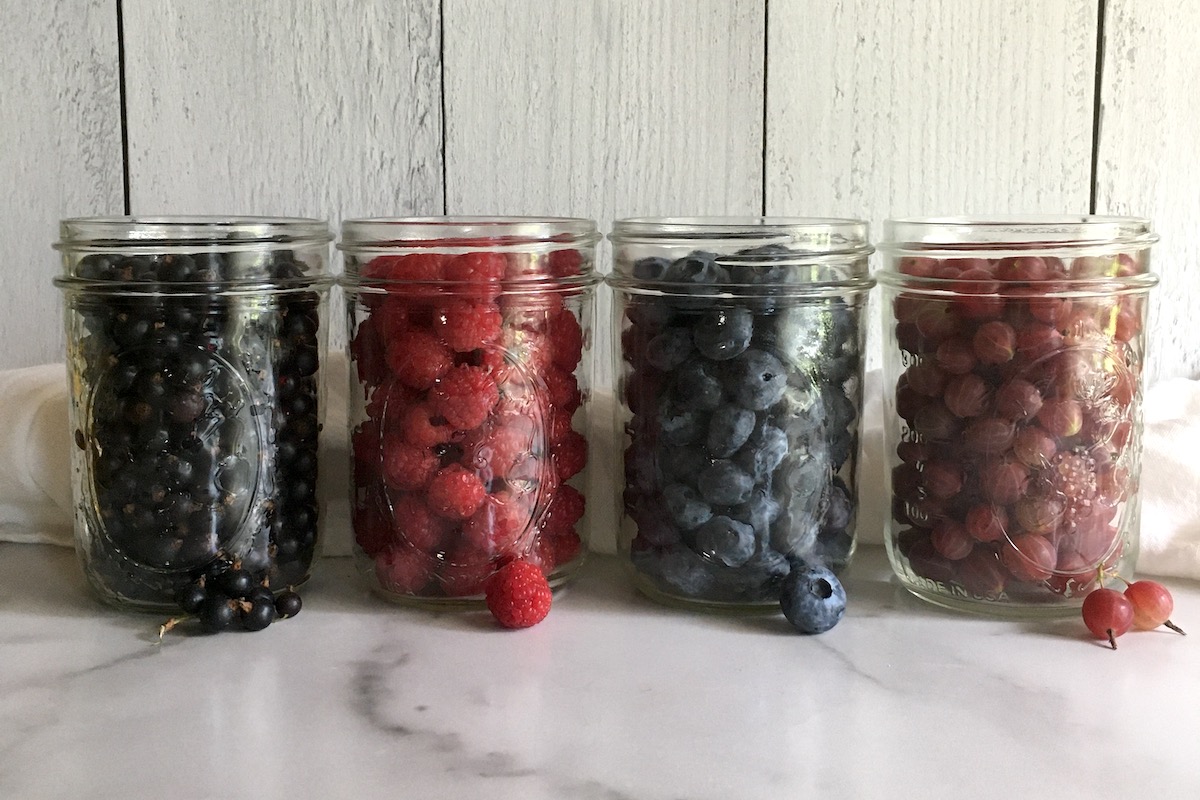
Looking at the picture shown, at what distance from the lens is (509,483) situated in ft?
2.96

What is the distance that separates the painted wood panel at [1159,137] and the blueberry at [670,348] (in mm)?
585

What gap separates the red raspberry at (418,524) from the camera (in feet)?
2.93

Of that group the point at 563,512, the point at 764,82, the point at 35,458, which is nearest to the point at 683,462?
the point at 563,512

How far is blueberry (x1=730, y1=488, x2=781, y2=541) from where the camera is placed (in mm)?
874

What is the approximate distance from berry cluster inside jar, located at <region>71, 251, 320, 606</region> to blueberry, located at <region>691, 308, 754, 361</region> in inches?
13.4

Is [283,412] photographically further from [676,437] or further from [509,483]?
[676,437]

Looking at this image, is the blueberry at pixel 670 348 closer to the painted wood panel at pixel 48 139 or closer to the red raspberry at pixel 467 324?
the red raspberry at pixel 467 324


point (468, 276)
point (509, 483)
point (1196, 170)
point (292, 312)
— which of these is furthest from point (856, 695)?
point (1196, 170)

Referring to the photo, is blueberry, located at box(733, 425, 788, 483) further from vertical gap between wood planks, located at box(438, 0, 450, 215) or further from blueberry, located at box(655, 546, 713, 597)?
vertical gap between wood planks, located at box(438, 0, 450, 215)

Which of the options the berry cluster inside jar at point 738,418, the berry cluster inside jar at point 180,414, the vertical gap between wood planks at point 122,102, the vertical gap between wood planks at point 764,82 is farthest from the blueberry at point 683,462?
the vertical gap between wood planks at point 122,102

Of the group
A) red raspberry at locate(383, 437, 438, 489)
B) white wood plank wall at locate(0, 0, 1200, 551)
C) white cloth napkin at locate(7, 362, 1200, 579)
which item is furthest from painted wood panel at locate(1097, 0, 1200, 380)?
red raspberry at locate(383, 437, 438, 489)

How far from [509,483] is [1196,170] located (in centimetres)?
82

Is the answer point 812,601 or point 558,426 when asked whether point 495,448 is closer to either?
point 558,426

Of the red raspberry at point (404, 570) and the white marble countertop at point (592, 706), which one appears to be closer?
the white marble countertop at point (592, 706)
